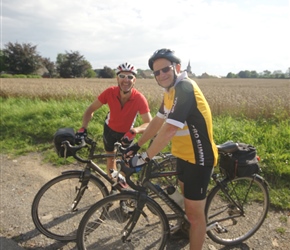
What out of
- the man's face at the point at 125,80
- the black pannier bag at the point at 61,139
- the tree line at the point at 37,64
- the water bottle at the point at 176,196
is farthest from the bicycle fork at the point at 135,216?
the tree line at the point at 37,64

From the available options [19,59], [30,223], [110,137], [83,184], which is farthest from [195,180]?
[19,59]

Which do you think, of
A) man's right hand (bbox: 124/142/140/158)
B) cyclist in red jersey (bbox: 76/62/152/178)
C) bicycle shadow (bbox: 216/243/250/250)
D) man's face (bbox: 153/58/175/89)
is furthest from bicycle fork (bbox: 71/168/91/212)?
bicycle shadow (bbox: 216/243/250/250)

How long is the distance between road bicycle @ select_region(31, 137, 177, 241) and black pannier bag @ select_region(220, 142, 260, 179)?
70 cm

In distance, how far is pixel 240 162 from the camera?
9.15 feet

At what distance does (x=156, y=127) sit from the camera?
2.76 metres

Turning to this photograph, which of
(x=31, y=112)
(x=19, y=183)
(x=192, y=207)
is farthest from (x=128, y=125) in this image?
(x=31, y=112)

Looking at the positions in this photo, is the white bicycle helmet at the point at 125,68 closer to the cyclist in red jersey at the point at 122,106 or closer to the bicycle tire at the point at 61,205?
the cyclist in red jersey at the point at 122,106

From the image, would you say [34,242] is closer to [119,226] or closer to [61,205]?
[61,205]

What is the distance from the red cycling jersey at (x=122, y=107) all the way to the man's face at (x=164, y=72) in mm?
1410

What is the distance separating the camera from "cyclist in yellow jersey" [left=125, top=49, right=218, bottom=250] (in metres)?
2.18

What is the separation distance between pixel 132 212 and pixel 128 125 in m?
1.55

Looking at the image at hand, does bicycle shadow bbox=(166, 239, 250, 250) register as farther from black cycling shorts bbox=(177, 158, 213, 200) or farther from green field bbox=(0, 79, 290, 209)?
green field bbox=(0, 79, 290, 209)

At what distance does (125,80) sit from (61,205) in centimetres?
211

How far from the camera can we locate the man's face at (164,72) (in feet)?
7.58
